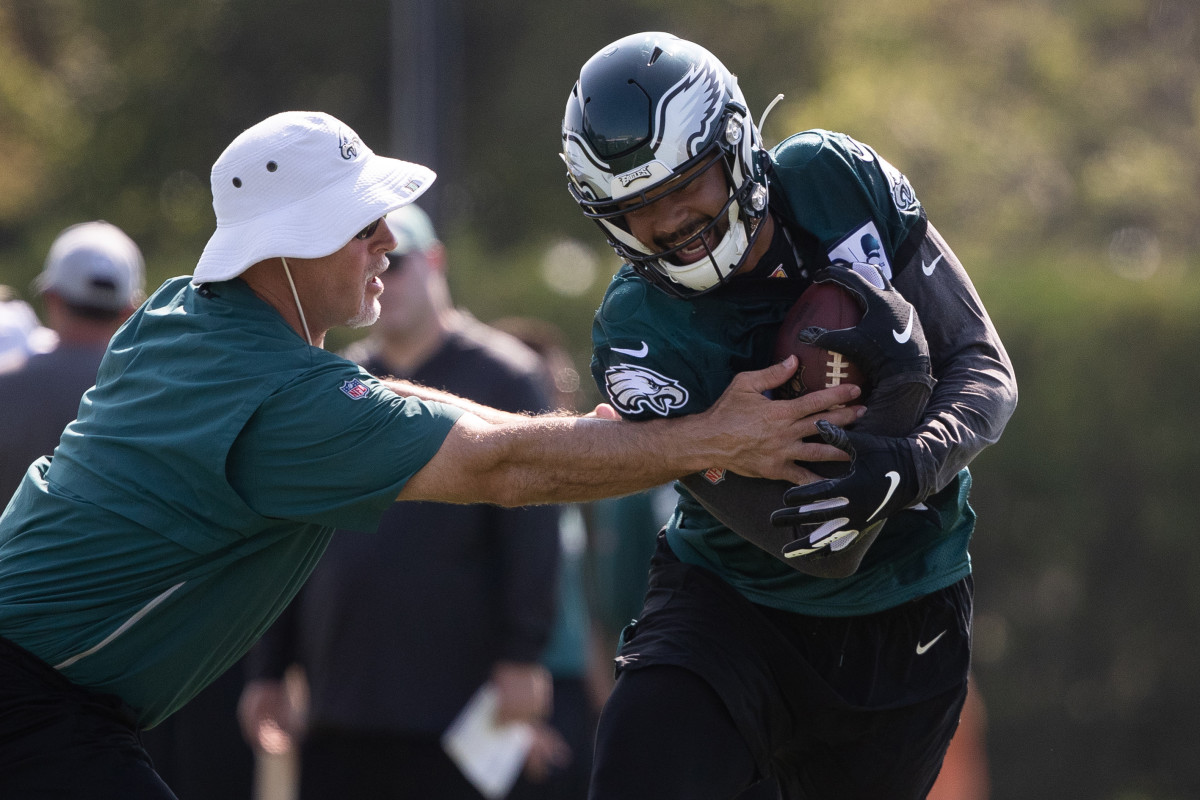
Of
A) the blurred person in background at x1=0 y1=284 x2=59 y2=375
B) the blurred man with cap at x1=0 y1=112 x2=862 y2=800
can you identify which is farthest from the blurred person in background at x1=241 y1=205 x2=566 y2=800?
the blurred man with cap at x1=0 y1=112 x2=862 y2=800

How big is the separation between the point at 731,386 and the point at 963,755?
3438mm

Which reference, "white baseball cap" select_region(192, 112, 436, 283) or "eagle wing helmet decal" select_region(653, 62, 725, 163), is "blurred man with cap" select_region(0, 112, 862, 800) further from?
"eagle wing helmet decal" select_region(653, 62, 725, 163)

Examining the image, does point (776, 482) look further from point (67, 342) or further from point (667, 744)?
point (67, 342)

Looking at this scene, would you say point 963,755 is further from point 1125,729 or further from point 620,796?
point 620,796

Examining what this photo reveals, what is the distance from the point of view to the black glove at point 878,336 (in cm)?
310

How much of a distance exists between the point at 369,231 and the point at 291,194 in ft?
0.67

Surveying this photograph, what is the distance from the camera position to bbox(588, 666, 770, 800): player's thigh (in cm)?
319

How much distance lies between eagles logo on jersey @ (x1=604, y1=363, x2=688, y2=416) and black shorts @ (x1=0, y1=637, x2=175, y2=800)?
1.25 m

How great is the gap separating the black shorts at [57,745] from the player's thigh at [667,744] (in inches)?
36.1

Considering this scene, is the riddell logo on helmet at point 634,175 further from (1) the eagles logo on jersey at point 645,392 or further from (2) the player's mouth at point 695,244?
(1) the eagles logo on jersey at point 645,392

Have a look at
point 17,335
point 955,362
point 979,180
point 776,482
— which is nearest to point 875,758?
point 776,482

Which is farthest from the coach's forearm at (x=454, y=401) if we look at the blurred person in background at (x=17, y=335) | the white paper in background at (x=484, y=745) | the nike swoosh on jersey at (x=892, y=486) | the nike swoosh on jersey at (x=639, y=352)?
the blurred person in background at (x=17, y=335)

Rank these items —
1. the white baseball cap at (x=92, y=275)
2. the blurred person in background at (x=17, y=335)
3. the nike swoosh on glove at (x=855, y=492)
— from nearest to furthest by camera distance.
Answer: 1. the nike swoosh on glove at (x=855, y=492)
2. the white baseball cap at (x=92, y=275)
3. the blurred person in background at (x=17, y=335)

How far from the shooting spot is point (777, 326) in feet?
11.2
